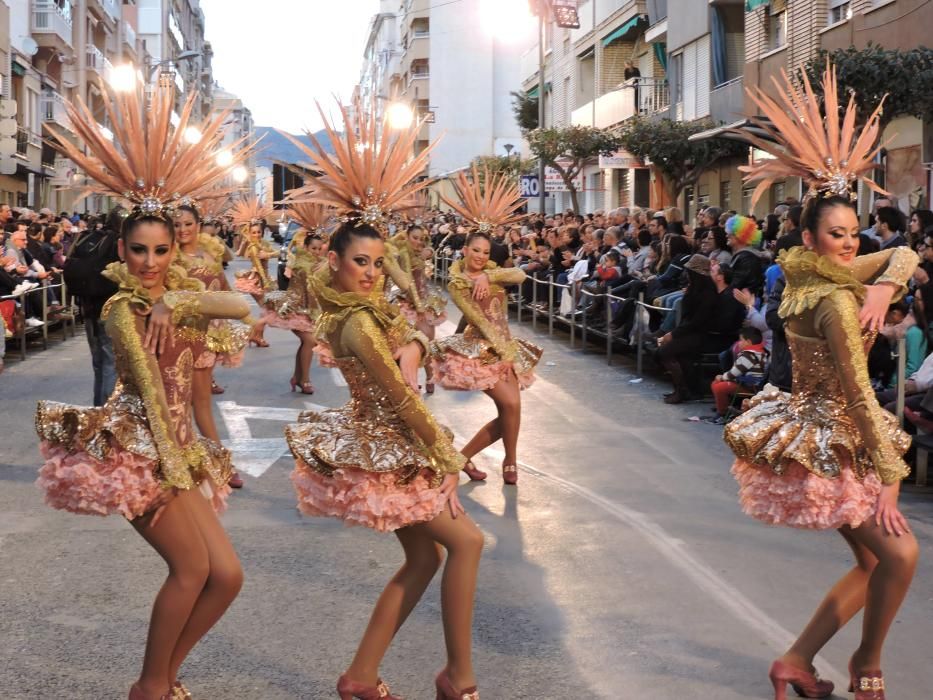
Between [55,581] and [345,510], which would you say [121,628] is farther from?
[345,510]

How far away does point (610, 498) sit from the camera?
9102 mm

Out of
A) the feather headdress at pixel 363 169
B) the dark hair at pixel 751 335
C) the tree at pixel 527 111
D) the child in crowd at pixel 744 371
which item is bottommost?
the child in crowd at pixel 744 371

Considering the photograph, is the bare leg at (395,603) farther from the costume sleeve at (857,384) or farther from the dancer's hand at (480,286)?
the dancer's hand at (480,286)

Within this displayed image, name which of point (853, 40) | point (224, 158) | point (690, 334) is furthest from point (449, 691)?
point (853, 40)

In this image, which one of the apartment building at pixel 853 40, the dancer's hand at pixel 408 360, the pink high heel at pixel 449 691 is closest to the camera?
the pink high heel at pixel 449 691

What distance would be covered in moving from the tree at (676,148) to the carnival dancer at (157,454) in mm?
26737

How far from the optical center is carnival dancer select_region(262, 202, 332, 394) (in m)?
14.5

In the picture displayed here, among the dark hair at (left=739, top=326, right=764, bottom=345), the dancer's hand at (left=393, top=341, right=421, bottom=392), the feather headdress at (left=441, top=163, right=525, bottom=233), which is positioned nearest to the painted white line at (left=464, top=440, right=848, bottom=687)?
the dancer's hand at (left=393, top=341, right=421, bottom=392)

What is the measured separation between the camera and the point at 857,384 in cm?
473

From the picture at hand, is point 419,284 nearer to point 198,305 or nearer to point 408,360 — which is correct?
point 408,360

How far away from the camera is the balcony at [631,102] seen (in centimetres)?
3919

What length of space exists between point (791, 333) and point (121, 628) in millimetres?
3272

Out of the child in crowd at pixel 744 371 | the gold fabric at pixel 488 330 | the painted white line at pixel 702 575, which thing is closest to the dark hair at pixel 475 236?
the gold fabric at pixel 488 330

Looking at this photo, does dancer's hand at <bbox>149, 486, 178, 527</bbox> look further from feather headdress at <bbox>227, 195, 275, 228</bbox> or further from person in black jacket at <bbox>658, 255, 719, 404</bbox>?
feather headdress at <bbox>227, 195, 275, 228</bbox>
